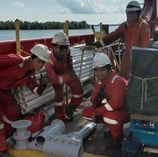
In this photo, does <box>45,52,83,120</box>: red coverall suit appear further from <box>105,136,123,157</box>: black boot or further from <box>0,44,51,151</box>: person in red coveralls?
<box>105,136,123,157</box>: black boot

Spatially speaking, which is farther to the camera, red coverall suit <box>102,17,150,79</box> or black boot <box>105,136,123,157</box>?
red coverall suit <box>102,17,150,79</box>

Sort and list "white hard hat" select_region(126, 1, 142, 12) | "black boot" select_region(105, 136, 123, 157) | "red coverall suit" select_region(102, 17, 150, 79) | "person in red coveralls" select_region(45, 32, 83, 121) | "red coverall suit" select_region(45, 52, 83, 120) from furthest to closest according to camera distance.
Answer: "red coverall suit" select_region(102, 17, 150, 79)
"white hard hat" select_region(126, 1, 142, 12)
"red coverall suit" select_region(45, 52, 83, 120)
"person in red coveralls" select_region(45, 32, 83, 121)
"black boot" select_region(105, 136, 123, 157)

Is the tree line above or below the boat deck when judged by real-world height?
above

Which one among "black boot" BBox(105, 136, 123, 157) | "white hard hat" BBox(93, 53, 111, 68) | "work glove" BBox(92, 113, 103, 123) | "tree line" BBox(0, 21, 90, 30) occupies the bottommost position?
"black boot" BBox(105, 136, 123, 157)

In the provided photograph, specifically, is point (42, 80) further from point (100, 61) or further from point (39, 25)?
point (39, 25)

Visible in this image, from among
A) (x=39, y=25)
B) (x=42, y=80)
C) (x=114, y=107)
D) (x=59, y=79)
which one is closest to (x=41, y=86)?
(x=42, y=80)

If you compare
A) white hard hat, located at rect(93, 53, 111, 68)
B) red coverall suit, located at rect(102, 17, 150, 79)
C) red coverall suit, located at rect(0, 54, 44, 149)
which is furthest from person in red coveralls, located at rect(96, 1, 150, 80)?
red coverall suit, located at rect(0, 54, 44, 149)

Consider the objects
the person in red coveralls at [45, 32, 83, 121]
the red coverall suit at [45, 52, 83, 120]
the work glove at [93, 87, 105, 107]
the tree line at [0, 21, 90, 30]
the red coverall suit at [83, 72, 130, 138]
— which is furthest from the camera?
the tree line at [0, 21, 90, 30]

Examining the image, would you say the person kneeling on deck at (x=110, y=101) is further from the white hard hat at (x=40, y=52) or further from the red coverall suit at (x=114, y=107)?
the white hard hat at (x=40, y=52)

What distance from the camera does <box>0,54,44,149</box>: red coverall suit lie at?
4.07 m

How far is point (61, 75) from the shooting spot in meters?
4.96

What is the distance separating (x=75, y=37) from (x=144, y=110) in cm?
435

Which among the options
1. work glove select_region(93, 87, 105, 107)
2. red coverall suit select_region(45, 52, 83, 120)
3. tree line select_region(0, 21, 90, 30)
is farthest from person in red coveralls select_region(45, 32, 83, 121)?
tree line select_region(0, 21, 90, 30)

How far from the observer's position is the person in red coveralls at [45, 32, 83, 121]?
189 inches
